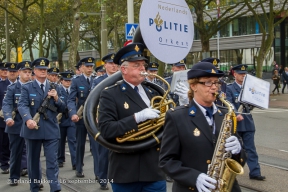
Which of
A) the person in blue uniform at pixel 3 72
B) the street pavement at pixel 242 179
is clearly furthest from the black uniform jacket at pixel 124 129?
the person in blue uniform at pixel 3 72

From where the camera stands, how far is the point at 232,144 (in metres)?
3.44

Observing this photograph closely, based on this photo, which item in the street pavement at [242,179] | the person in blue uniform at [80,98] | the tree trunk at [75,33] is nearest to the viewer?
the street pavement at [242,179]

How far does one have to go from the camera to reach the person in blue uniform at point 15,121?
8677 millimetres

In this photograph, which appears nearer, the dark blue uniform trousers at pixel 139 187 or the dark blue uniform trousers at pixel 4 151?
the dark blue uniform trousers at pixel 139 187

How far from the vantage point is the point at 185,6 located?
569cm

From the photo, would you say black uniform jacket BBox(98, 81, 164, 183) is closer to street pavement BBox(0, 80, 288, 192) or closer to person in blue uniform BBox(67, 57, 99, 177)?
street pavement BBox(0, 80, 288, 192)

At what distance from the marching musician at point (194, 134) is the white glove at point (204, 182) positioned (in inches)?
2.4

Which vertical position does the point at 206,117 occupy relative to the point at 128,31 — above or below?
below

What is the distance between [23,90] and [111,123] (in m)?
3.24

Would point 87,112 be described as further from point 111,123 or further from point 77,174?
point 77,174

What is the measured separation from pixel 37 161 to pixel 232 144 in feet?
15.2

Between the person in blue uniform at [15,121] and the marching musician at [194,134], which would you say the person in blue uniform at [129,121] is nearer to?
the marching musician at [194,134]

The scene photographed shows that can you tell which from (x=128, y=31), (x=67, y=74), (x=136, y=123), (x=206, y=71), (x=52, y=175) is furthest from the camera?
(x=128, y=31)

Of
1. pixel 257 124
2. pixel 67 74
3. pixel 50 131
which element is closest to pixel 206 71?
pixel 50 131
